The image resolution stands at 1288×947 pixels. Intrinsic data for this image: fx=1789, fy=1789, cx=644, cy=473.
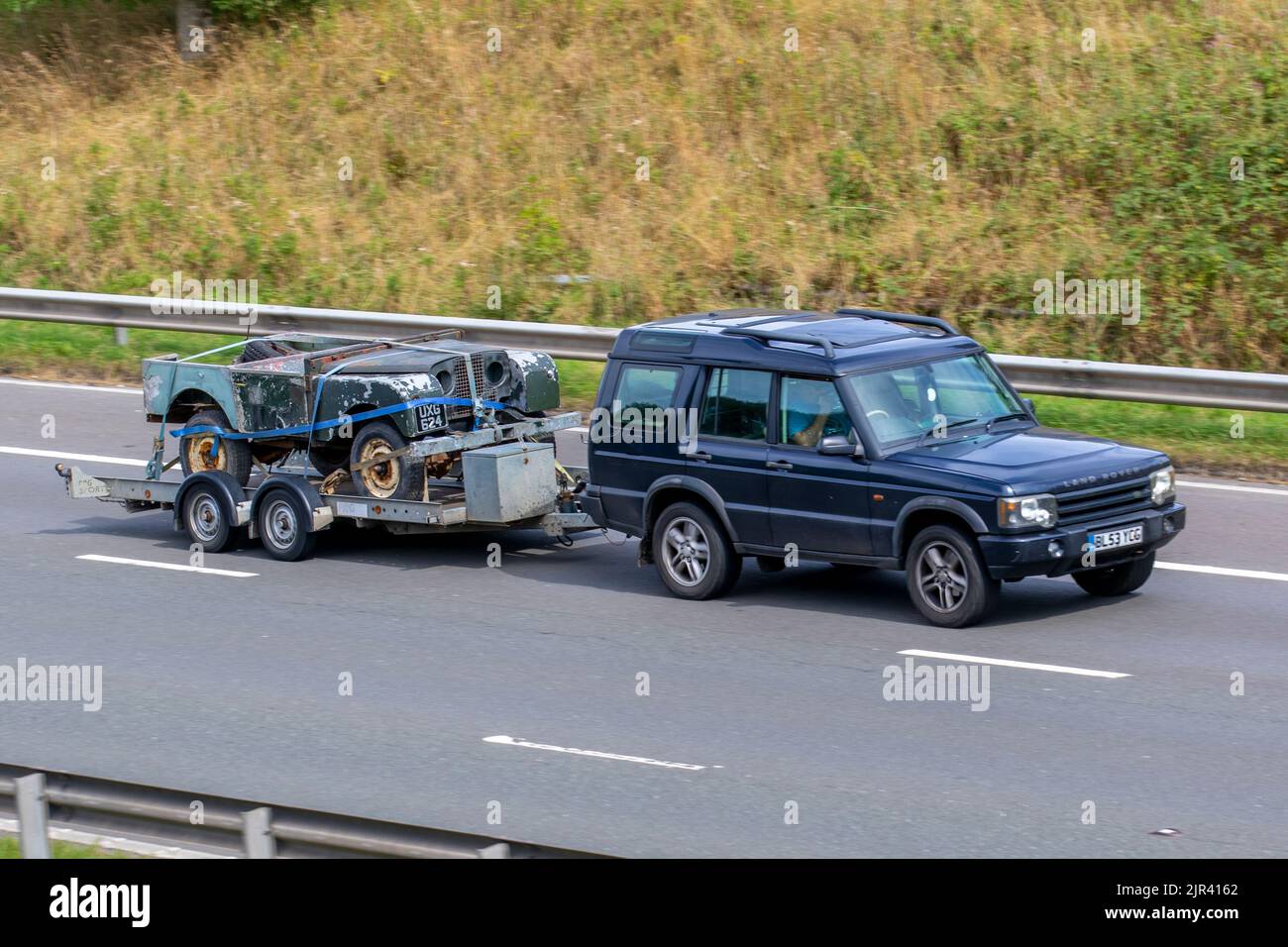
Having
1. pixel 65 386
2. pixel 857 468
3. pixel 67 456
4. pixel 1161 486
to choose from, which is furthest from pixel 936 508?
pixel 65 386

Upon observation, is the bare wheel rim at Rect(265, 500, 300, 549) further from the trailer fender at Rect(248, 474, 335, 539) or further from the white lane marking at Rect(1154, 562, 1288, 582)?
the white lane marking at Rect(1154, 562, 1288, 582)

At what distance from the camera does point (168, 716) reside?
390 inches

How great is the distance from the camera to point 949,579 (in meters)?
11.0

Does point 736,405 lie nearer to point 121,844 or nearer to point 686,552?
point 686,552

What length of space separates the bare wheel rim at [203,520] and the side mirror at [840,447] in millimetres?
4930

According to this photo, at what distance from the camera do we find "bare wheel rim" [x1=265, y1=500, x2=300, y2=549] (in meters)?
13.2

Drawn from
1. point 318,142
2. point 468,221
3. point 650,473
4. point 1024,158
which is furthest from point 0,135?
point 650,473

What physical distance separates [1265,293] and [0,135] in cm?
2081

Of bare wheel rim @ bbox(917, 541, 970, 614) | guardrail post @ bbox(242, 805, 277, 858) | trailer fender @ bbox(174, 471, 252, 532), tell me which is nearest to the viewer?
guardrail post @ bbox(242, 805, 277, 858)

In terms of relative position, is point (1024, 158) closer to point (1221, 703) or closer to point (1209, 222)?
point (1209, 222)

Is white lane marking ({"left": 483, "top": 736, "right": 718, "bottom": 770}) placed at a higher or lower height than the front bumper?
lower

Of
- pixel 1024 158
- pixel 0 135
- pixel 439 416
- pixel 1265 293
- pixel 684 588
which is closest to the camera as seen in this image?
pixel 684 588

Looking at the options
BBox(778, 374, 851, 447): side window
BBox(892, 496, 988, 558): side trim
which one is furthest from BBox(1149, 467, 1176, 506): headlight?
BBox(778, 374, 851, 447): side window

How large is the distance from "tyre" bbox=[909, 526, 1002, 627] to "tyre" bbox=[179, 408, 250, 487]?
544cm
